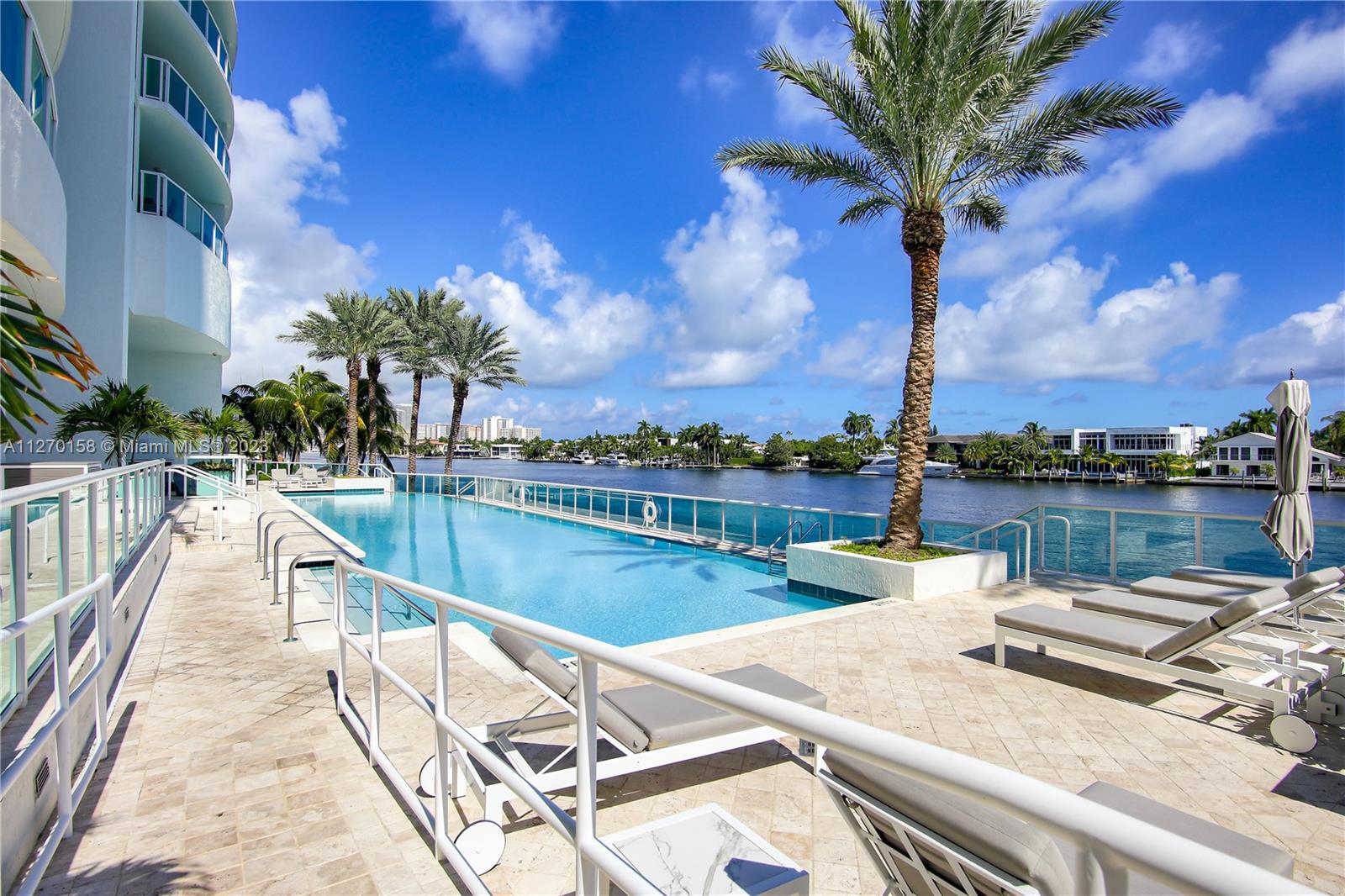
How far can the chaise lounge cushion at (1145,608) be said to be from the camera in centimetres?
539

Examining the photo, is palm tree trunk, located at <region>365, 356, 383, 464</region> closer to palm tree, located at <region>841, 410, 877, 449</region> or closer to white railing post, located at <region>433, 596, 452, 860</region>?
white railing post, located at <region>433, 596, 452, 860</region>

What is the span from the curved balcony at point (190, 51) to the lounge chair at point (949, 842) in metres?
23.7

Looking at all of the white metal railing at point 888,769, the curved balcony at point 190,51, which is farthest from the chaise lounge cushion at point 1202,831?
the curved balcony at point 190,51

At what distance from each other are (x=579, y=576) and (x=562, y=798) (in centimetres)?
853

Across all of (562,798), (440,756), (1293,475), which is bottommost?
(562,798)

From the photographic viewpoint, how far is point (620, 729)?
10.5 ft

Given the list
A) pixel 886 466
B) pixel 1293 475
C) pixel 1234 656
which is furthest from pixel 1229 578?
pixel 886 466

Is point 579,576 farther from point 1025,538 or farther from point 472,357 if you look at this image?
point 472,357

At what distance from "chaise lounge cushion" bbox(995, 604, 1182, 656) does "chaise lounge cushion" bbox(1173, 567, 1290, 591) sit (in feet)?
5.59

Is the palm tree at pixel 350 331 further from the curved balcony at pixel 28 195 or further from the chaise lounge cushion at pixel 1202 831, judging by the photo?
the chaise lounge cushion at pixel 1202 831

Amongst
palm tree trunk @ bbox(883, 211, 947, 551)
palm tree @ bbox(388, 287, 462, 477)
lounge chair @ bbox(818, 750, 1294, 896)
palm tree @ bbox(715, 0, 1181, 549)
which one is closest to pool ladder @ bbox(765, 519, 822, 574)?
palm tree trunk @ bbox(883, 211, 947, 551)

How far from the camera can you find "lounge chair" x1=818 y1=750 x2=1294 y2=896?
147 centimetres

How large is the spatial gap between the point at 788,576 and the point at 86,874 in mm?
8461

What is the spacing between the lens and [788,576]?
394 inches
